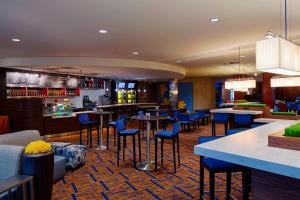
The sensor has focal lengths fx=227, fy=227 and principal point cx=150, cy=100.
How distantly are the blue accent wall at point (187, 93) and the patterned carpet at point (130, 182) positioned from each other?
11.5 meters

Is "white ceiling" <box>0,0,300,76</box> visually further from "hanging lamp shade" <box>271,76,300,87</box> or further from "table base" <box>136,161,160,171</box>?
"table base" <box>136,161,160,171</box>

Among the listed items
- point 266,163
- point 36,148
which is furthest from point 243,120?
point 36,148

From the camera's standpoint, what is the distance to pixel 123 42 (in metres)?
5.66

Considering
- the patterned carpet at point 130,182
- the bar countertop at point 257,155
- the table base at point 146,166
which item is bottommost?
the patterned carpet at point 130,182

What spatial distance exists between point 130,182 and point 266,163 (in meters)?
2.76

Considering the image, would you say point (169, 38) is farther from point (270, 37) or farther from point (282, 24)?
point (270, 37)

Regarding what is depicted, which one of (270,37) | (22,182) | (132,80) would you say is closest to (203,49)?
(270,37)

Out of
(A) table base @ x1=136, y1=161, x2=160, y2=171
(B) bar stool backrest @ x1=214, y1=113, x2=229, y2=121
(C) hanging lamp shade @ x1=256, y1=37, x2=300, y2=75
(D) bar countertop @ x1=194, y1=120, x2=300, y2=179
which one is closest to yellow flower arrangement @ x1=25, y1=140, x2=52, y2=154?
(D) bar countertop @ x1=194, y1=120, x2=300, y2=179

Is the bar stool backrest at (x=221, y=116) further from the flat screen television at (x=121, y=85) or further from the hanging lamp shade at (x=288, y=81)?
the flat screen television at (x=121, y=85)

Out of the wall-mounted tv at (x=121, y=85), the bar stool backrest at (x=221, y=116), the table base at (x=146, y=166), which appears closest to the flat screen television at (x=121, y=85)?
the wall-mounted tv at (x=121, y=85)

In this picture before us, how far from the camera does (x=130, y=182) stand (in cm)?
389

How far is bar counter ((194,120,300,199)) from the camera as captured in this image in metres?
1.54

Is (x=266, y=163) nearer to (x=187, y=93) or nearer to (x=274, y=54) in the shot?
(x=274, y=54)

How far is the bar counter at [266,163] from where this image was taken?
5.04 ft
